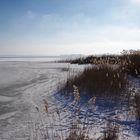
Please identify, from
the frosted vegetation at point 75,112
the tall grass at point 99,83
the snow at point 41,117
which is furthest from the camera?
the tall grass at point 99,83

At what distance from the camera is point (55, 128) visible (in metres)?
4.86

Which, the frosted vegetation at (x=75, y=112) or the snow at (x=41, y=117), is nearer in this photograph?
the frosted vegetation at (x=75, y=112)

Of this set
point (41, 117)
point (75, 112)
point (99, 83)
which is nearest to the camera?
point (41, 117)

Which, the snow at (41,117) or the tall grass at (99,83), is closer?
the snow at (41,117)

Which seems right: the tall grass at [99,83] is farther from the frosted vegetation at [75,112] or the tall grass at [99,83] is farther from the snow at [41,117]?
the snow at [41,117]

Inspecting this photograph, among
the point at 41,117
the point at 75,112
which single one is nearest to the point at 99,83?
the point at 75,112

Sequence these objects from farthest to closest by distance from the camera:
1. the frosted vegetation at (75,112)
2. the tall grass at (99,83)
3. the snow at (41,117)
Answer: the tall grass at (99,83), the snow at (41,117), the frosted vegetation at (75,112)

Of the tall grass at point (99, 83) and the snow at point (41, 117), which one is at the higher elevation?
the tall grass at point (99, 83)

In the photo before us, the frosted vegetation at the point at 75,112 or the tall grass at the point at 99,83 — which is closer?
the frosted vegetation at the point at 75,112

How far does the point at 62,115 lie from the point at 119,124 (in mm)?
1264

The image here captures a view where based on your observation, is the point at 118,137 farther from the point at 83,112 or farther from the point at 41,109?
the point at 41,109

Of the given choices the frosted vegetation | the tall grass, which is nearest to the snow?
the frosted vegetation

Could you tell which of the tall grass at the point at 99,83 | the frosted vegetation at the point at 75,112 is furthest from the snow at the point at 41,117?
the tall grass at the point at 99,83

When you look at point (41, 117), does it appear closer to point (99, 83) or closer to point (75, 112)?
point (75, 112)
